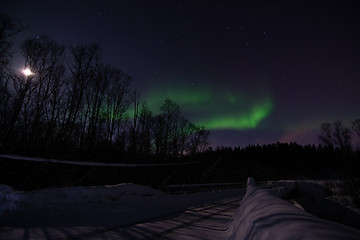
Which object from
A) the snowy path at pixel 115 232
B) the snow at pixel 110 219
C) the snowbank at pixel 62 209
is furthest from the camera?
Result: the snowbank at pixel 62 209

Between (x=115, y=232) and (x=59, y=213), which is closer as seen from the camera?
(x=115, y=232)

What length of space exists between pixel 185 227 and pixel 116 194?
4.52 metres

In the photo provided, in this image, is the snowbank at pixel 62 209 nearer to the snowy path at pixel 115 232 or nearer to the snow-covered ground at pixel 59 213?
the snow-covered ground at pixel 59 213

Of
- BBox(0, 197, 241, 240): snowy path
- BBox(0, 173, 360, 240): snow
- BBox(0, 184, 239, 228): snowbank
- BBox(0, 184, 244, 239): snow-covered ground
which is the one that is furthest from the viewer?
BBox(0, 184, 239, 228): snowbank

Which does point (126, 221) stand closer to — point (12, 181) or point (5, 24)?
point (12, 181)

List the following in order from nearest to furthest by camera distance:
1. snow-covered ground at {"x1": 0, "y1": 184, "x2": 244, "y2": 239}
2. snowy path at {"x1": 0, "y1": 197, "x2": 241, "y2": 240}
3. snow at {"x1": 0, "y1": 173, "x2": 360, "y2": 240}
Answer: snow at {"x1": 0, "y1": 173, "x2": 360, "y2": 240}
snowy path at {"x1": 0, "y1": 197, "x2": 241, "y2": 240}
snow-covered ground at {"x1": 0, "y1": 184, "x2": 244, "y2": 239}


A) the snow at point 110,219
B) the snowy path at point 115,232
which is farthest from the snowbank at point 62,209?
the snowy path at point 115,232

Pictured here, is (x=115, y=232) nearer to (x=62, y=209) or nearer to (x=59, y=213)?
(x=59, y=213)

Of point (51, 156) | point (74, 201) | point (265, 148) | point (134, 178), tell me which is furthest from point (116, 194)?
point (265, 148)

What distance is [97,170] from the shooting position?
33.6ft

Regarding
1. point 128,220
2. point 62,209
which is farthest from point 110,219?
point 62,209

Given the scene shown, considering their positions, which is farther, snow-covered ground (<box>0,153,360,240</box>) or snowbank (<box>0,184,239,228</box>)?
snowbank (<box>0,184,239,228</box>)

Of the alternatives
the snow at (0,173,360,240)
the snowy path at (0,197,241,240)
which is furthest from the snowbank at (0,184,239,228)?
the snowy path at (0,197,241,240)

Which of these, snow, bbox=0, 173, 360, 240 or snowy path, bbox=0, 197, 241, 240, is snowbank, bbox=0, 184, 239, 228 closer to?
snow, bbox=0, 173, 360, 240
